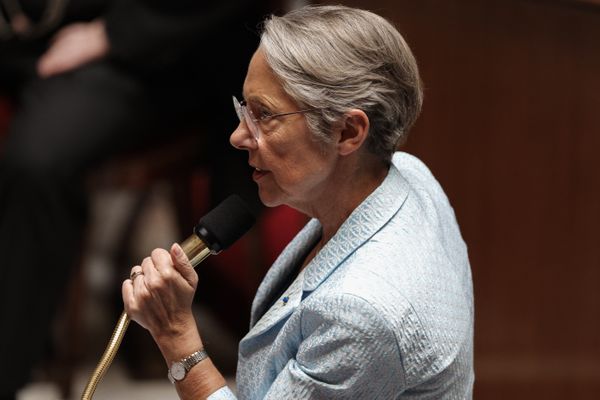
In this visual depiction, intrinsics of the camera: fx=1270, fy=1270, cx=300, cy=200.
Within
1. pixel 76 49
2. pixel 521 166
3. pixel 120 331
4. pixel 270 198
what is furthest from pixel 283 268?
pixel 76 49

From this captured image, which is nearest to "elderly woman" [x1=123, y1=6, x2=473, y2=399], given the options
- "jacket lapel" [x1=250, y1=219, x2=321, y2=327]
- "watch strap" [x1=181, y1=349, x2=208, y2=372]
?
"watch strap" [x1=181, y1=349, x2=208, y2=372]

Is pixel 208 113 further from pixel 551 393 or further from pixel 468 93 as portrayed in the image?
pixel 551 393

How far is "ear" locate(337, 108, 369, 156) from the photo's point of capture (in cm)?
124

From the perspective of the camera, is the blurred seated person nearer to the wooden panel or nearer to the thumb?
the wooden panel

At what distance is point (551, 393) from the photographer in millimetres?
1943

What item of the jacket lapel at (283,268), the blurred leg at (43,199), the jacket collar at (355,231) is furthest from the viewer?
the blurred leg at (43,199)

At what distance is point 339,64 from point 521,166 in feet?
2.57

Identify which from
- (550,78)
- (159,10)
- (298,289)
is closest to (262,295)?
(298,289)

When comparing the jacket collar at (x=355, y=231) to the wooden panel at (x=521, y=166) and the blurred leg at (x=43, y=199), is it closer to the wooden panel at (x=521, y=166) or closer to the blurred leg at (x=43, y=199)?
the wooden panel at (x=521, y=166)

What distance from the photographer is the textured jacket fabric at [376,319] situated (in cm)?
116

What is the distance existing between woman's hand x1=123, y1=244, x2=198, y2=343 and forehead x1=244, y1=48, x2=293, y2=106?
0.17m

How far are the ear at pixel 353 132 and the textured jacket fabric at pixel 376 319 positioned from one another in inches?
2.4

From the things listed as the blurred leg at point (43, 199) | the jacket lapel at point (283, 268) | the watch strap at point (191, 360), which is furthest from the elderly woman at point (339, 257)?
the blurred leg at point (43, 199)

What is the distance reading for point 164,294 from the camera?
4.08ft
